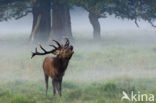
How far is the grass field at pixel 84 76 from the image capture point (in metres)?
11.8

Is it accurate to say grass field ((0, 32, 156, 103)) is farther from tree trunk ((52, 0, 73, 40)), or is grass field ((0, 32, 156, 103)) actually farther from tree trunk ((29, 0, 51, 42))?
tree trunk ((52, 0, 73, 40))

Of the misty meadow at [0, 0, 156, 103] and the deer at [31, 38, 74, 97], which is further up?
the deer at [31, 38, 74, 97]

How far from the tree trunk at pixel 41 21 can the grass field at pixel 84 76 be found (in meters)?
0.94

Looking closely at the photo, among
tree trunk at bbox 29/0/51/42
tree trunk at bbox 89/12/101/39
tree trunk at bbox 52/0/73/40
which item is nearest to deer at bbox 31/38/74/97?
tree trunk at bbox 29/0/51/42

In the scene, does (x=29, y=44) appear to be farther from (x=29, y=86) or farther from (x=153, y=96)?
(x=153, y=96)

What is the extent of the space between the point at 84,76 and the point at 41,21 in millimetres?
11197

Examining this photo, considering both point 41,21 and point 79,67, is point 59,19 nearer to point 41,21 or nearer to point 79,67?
point 41,21

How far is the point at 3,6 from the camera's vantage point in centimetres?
2803

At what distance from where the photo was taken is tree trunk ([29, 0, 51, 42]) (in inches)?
1119

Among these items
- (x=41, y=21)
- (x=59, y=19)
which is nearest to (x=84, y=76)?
(x=41, y=21)

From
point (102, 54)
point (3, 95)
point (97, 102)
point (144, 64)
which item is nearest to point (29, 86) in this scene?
point (3, 95)

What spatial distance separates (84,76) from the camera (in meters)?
18.3

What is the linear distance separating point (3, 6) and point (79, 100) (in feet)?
59.5

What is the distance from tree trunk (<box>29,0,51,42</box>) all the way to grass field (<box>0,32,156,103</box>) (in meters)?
0.94
